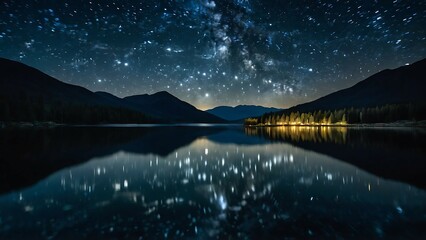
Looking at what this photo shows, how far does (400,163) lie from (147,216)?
22.1 m

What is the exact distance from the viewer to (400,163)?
21797 millimetres

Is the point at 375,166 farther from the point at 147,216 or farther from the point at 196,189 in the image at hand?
the point at 147,216

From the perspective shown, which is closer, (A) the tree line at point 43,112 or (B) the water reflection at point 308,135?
(B) the water reflection at point 308,135

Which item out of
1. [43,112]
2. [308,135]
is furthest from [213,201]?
[43,112]

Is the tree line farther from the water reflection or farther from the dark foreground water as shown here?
the dark foreground water

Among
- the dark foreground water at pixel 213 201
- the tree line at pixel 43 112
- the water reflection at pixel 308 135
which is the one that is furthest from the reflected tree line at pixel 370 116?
the tree line at pixel 43 112

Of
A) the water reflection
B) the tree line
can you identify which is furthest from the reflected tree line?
the tree line

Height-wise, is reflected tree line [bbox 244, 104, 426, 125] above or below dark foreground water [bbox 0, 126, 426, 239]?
above

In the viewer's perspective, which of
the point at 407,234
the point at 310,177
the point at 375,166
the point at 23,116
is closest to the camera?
the point at 407,234

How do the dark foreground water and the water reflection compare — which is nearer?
the dark foreground water

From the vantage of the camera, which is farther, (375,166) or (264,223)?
(375,166)

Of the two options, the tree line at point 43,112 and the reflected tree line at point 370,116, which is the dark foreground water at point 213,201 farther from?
the reflected tree line at point 370,116

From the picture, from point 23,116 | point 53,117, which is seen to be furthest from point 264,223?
point 53,117

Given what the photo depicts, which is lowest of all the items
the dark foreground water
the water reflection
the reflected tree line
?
the dark foreground water
